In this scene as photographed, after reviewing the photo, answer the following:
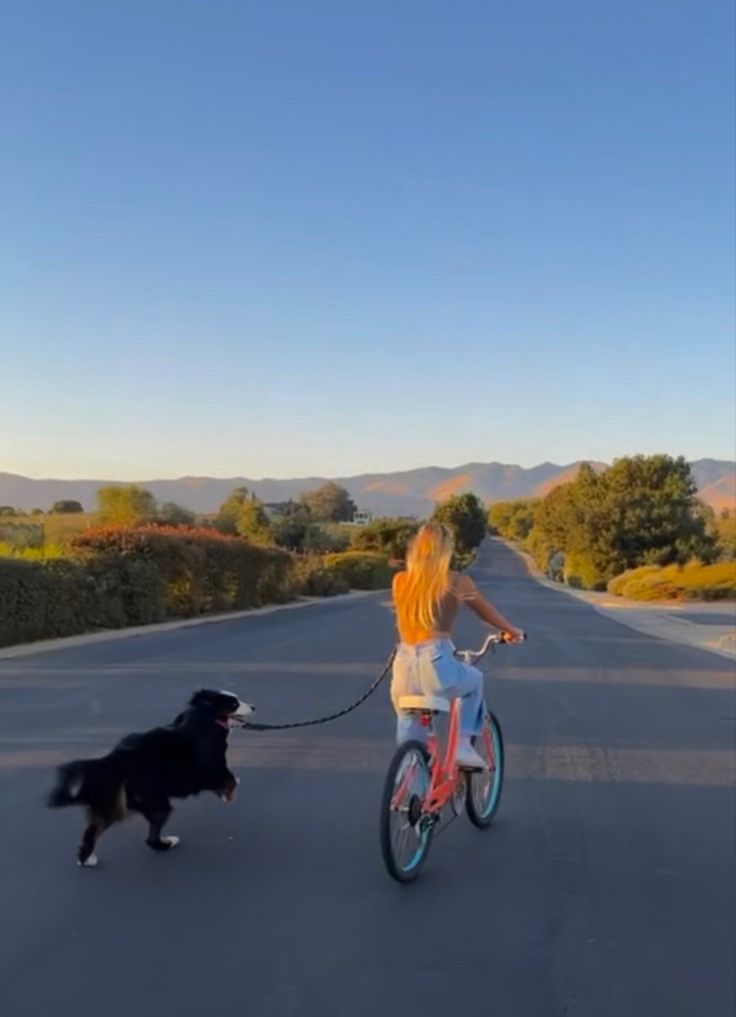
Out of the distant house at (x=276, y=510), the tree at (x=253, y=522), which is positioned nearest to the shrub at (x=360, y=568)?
the tree at (x=253, y=522)

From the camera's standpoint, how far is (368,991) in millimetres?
4359

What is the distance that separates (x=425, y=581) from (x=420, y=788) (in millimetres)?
1085

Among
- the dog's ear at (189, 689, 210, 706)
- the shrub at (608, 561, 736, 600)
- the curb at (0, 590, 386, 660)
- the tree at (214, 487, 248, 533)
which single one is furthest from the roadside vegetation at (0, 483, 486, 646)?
the shrub at (608, 561, 736, 600)

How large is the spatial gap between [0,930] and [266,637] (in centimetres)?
1673

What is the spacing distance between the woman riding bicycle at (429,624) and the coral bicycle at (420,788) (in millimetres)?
85

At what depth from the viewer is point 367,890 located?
18.3 ft

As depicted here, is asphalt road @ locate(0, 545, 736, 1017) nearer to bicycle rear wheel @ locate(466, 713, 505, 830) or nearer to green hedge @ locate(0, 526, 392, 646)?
bicycle rear wheel @ locate(466, 713, 505, 830)

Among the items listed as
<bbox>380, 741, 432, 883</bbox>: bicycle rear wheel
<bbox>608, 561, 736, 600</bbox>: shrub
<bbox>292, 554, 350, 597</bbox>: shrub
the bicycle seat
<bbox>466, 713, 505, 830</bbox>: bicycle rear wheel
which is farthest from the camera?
<bbox>608, 561, 736, 600</bbox>: shrub

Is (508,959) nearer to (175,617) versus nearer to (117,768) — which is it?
(117,768)

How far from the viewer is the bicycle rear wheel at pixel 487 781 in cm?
670

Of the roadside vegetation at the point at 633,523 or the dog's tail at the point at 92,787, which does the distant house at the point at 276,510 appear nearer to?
the roadside vegetation at the point at 633,523

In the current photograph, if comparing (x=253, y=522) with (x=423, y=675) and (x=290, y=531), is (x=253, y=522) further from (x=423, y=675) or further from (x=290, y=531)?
(x=423, y=675)

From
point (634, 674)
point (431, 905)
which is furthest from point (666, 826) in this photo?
point (634, 674)

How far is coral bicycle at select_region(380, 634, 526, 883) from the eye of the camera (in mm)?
5508
